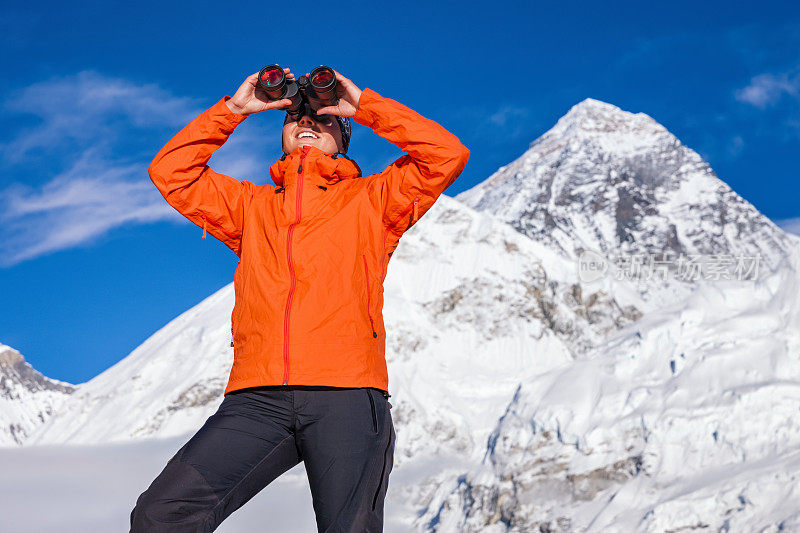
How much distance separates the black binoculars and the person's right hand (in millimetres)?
34

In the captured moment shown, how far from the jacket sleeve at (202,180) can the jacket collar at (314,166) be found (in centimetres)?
21

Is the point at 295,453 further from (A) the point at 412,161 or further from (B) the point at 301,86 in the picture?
(B) the point at 301,86

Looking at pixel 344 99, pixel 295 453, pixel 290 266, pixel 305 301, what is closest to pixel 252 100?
pixel 344 99

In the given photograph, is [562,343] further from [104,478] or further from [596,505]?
[104,478]

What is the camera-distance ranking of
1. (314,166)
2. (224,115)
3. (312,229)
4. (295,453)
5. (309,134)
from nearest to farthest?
(295,453), (312,229), (314,166), (224,115), (309,134)

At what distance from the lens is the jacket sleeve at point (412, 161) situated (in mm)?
4734

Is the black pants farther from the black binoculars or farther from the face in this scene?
the black binoculars

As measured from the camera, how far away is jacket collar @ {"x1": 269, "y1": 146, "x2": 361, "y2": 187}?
479 centimetres

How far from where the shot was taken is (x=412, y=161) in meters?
4.84

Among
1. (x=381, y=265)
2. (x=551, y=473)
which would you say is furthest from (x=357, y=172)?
(x=551, y=473)

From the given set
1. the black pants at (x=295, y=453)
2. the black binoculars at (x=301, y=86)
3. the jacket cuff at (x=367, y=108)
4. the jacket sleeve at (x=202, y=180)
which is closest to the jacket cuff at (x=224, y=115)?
the jacket sleeve at (x=202, y=180)

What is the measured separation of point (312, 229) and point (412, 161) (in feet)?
2.26

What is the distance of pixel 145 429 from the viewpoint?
18400cm

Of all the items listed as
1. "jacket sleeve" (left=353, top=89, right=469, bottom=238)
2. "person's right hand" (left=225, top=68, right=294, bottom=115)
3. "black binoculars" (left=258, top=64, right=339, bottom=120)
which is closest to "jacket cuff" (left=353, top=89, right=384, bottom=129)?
"jacket sleeve" (left=353, top=89, right=469, bottom=238)
